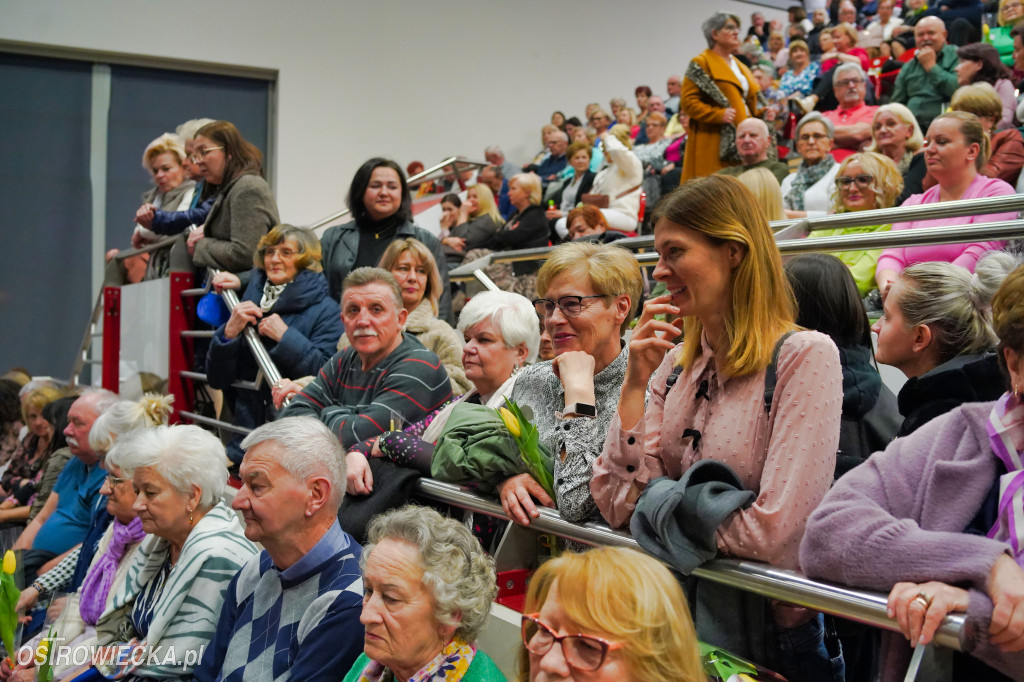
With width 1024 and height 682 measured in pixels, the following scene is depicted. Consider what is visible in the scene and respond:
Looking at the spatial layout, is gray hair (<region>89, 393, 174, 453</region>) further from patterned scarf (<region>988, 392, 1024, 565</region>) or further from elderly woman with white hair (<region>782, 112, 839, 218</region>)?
patterned scarf (<region>988, 392, 1024, 565</region>)

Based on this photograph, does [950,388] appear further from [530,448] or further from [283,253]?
[283,253]

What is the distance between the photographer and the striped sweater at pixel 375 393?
115 inches

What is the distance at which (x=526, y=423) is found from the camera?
2.05 m

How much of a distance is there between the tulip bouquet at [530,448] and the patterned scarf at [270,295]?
2.19m

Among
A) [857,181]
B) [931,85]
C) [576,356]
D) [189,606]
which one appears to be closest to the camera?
[576,356]

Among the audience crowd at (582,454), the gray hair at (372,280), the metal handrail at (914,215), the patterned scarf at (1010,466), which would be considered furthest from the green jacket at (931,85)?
the patterned scarf at (1010,466)

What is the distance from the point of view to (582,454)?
194cm

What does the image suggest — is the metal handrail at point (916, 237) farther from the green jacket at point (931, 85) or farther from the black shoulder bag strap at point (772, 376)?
the green jacket at point (931, 85)

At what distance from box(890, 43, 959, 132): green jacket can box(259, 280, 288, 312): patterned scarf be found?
4.90 metres

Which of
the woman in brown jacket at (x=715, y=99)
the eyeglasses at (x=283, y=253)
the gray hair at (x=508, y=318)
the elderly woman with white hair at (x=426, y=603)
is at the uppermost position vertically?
the woman in brown jacket at (x=715, y=99)

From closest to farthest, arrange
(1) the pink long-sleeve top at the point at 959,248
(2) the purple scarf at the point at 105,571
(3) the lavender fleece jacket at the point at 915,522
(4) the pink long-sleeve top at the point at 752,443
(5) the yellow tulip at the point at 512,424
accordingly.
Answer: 1. (3) the lavender fleece jacket at the point at 915,522
2. (4) the pink long-sleeve top at the point at 752,443
3. (5) the yellow tulip at the point at 512,424
4. (2) the purple scarf at the point at 105,571
5. (1) the pink long-sleeve top at the point at 959,248

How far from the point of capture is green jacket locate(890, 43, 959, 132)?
6633 mm

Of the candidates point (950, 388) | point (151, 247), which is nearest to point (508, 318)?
point (950, 388)

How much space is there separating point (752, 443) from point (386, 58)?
1065 centimetres
